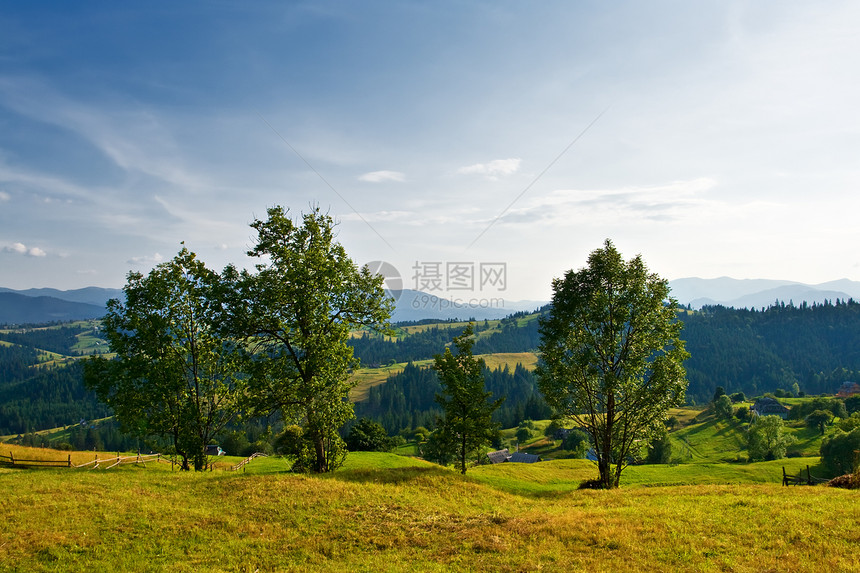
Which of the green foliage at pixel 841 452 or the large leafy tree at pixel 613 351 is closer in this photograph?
the large leafy tree at pixel 613 351

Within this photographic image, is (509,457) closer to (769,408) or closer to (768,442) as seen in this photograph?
(768,442)

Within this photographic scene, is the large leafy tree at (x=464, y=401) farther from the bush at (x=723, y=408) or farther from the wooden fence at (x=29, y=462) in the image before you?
the bush at (x=723, y=408)

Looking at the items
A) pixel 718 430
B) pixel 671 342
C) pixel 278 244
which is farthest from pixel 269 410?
pixel 718 430

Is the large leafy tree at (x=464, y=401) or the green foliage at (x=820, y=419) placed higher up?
the large leafy tree at (x=464, y=401)

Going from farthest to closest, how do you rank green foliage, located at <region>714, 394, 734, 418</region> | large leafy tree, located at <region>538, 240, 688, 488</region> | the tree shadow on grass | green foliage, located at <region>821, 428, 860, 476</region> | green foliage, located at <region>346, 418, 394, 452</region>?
green foliage, located at <region>714, 394, 734, 418</region>, green foliage, located at <region>346, 418, 394, 452</region>, green foliage, located at <region>821, 428, 860, 476</region>, large leafy tree, located at <region>538, 240, 688, 488</region>, the tree shadow on grass

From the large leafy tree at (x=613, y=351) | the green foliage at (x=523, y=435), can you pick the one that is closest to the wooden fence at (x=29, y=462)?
the large leafy tree at (x=613, y=351)

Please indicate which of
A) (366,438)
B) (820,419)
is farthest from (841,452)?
(366,438)

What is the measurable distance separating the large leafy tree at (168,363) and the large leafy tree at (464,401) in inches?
733

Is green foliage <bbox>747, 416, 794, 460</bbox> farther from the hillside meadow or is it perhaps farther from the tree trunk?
the tree trunk

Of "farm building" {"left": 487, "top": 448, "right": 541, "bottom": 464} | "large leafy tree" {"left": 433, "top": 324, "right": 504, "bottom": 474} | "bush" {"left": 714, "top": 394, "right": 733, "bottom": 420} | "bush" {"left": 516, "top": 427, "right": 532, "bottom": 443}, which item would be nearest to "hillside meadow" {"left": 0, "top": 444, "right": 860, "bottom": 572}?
"large leafy tree" {"left": 433, "top": 324, "right": 504, "bottom": 474}

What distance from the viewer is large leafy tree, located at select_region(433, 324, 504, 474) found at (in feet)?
137

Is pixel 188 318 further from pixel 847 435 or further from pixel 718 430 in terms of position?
pixel 718 430

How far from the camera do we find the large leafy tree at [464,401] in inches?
1645

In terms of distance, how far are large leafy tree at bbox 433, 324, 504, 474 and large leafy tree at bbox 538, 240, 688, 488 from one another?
23.2ft
